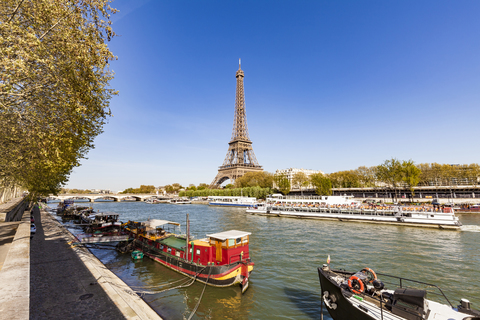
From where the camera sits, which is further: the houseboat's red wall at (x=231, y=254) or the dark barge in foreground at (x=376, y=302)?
the houseboat's red wall at (x=231, y=254)

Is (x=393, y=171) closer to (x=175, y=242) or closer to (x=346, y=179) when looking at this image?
(x=346, y=179)

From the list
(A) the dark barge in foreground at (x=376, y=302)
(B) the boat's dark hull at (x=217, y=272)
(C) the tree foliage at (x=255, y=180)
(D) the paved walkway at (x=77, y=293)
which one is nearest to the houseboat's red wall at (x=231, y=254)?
(B) the boat's dark hull at (x=217, y=272)

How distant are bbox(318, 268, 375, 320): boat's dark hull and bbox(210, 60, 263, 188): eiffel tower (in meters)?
98.2

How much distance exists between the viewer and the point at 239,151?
111000mm

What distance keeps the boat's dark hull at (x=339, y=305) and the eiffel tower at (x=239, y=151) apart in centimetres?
9820

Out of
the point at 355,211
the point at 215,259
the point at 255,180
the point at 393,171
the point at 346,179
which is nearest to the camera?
the point at 215,259

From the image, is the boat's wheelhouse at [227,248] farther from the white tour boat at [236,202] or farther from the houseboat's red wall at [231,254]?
the white tour boat at [236,202]

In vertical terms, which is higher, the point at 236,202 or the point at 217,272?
the point at 217,272

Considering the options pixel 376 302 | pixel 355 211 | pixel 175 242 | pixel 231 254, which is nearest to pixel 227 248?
pixel 231 254

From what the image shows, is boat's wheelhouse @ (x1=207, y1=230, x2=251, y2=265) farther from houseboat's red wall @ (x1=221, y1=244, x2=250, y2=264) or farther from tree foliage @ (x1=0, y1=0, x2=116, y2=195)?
tree foliage @ (x1=0, y1=0, x2=116, y2=195)

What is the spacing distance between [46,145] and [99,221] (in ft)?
73.4

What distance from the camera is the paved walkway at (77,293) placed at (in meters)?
8.80

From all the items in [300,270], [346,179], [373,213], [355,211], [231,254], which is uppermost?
[346,179]

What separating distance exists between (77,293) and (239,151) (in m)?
101
